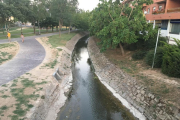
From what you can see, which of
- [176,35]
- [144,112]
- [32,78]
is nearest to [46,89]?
[32,78]

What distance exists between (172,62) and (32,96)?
11598 mm

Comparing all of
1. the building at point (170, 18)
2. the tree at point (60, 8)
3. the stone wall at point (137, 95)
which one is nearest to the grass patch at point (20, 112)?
the stone wall at point (137, 95)

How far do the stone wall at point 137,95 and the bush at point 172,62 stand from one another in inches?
112

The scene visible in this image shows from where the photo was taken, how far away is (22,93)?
422 inches

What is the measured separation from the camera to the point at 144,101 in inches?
458

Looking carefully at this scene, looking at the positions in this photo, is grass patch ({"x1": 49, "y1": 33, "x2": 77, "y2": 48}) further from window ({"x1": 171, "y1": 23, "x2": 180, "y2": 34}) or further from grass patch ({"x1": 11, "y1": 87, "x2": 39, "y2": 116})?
window ({"x1": 171, "y1": 23, "x2": 180, "y2": 34})

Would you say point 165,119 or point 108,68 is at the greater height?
point 108,68

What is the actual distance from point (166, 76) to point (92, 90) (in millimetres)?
6997

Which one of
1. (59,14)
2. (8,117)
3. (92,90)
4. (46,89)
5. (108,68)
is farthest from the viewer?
(59,14)

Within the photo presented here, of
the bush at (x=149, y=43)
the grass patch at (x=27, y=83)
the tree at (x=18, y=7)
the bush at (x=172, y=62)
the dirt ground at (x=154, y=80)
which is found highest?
the tree at (x=18, y=7)

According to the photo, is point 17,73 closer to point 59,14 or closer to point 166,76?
point 166,76

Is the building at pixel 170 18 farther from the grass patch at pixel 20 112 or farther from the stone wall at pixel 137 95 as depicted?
the grass patch at pixel 20 112

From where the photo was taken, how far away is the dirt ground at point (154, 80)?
34.5 ft

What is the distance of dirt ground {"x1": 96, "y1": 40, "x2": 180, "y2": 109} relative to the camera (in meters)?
10.5
